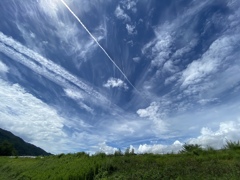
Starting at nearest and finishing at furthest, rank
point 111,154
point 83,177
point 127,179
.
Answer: point 127,179 < point 83,177 < point 111,154

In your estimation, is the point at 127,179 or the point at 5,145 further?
the point at 5,145

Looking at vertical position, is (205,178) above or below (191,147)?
below

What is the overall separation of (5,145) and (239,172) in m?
59.4

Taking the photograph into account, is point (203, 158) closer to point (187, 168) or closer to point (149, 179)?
point (187, 168)

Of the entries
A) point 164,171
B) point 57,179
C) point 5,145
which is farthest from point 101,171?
point 5,145

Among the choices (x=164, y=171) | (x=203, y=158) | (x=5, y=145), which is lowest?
(x=164, y=171)

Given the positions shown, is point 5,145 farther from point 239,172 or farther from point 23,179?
point 239,172

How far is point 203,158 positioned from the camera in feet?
38.6

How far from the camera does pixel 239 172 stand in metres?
8.18

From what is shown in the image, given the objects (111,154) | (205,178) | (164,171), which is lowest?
(205,178)

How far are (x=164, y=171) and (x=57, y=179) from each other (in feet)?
16.6

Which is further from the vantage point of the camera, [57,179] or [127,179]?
[57,179]

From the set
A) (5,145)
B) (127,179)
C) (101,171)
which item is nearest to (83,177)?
(101,171)

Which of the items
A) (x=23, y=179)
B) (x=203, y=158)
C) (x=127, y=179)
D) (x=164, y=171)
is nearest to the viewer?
(x=127, y=179)
